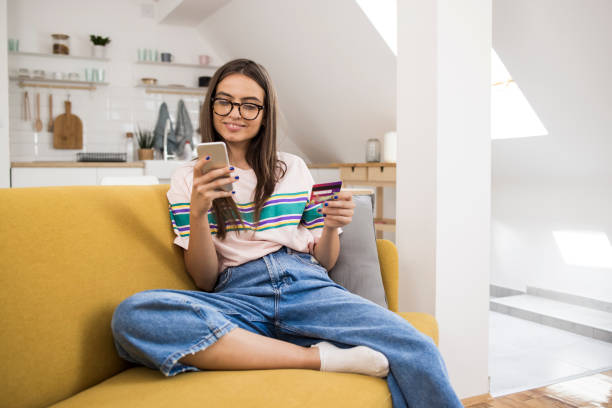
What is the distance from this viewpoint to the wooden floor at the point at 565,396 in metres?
1.97

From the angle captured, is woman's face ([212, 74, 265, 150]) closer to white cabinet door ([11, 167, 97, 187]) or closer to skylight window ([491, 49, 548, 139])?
skylight window ([491, 49, 548, 139])

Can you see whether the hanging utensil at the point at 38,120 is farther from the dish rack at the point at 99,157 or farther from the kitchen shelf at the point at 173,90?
the kitchen shelf at the point at 173,90

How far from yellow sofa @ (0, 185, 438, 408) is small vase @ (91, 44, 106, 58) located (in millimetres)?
4078

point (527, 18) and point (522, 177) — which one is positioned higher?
point (527, 18)

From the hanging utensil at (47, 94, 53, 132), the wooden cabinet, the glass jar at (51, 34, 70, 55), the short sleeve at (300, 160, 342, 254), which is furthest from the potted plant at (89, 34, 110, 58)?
the short sleeve at (300, 160, 342, 254)

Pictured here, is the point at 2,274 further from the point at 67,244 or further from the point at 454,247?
the point at 454,247

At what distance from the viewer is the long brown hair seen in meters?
1.56

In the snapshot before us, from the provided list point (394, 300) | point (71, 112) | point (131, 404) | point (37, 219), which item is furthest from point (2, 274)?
point (71, 112)

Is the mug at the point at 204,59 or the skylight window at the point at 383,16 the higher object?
the mug at the point at 204,59

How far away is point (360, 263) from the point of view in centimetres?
172

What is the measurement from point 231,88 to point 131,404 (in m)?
0.94

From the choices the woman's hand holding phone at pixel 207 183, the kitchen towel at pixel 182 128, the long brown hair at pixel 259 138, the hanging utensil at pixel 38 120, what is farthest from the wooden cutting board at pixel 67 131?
the woman's hand holding phone at pixel 207 183

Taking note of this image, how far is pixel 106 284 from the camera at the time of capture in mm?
1299

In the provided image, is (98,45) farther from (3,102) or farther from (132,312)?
(132,312)
